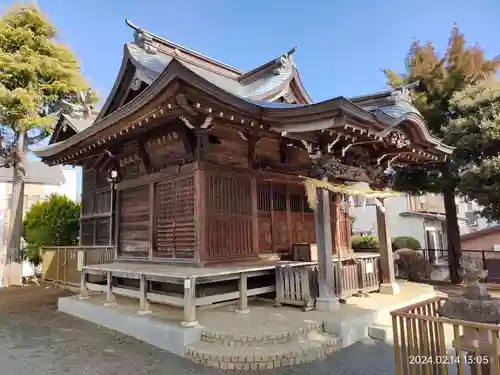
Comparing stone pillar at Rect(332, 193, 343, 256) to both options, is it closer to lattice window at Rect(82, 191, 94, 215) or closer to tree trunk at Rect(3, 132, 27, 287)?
lattice window at Rect(82, 191, 94, 215)

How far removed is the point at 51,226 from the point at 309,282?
38.7 ft

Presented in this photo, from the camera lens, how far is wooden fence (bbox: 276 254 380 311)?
19.9 ft

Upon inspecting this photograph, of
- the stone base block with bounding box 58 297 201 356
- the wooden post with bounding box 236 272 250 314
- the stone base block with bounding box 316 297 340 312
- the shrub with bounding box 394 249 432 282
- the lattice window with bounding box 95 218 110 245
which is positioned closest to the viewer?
the stone base block with bounding box 58 297 201 356

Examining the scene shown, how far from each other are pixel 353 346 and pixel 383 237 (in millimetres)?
3234

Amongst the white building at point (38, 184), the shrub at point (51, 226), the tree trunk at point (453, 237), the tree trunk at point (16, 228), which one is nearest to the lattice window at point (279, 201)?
the tree trunk at point (453, 237)

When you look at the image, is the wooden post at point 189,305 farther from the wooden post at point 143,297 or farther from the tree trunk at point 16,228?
the tree trunk at point 16,228

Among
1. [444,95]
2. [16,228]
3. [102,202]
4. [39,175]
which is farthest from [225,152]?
[39,175]

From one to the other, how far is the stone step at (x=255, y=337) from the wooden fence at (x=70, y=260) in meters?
6.03

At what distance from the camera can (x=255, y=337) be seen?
459cm

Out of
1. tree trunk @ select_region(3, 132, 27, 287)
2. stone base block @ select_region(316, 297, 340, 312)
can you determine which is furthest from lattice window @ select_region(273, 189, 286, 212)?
tree trunk @ select_region(3, 132, 27, 287)

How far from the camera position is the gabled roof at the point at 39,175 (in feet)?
70.5

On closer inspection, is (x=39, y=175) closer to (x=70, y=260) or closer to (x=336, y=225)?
(x=70, y=260)

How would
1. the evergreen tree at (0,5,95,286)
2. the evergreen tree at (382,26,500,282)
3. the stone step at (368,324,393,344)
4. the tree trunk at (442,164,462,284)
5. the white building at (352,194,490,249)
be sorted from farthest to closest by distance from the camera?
the white building at (352,194,490,249) → the evergreen tree at (0,5,95,286) → the tree trunk at (442,164,462,284) → the evergreen tree at (382,26,500,282) → the stone step at (368,324,393,344)

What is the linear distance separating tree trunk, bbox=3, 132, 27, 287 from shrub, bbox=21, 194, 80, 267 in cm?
64
